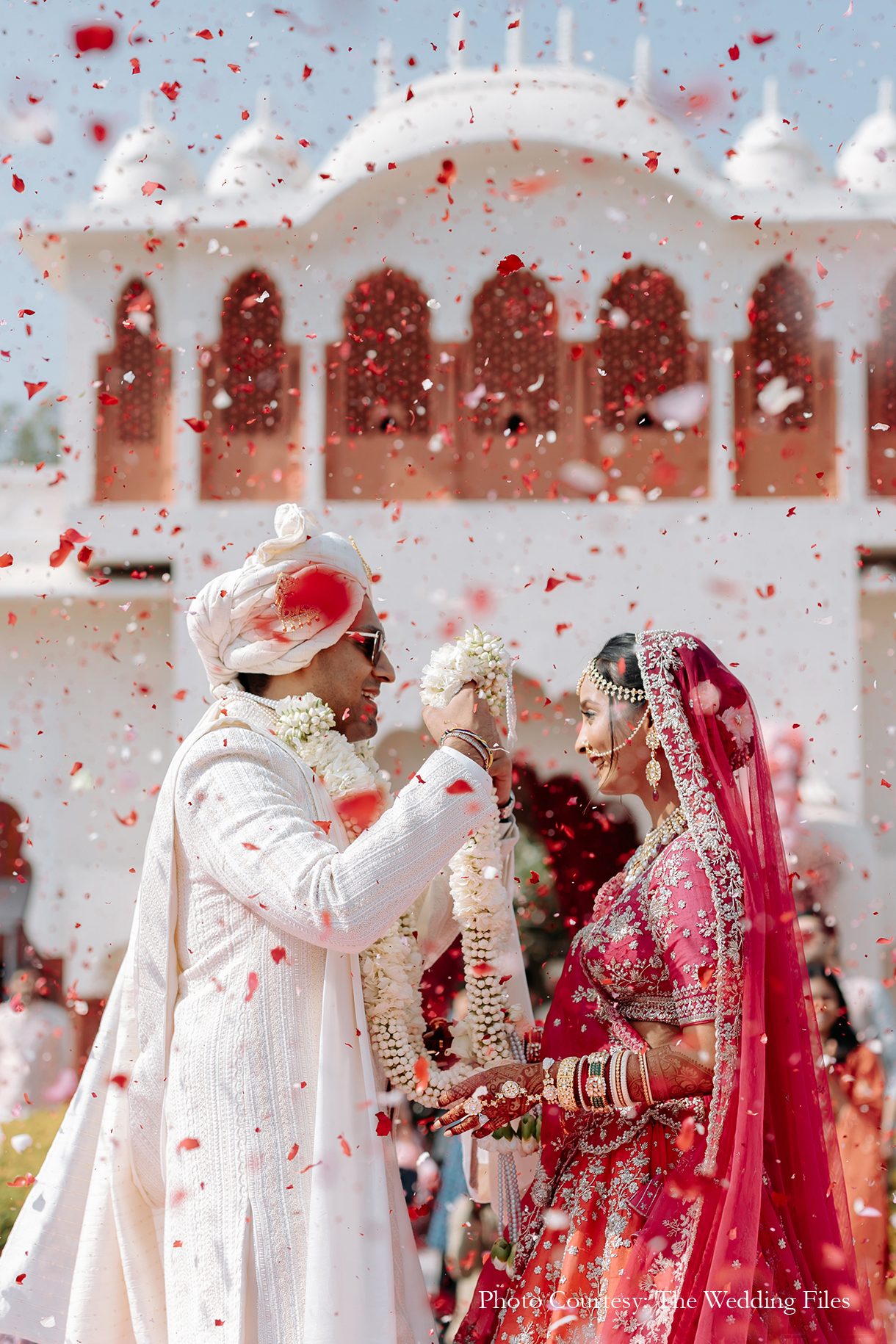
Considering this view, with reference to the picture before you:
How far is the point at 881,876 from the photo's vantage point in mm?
9180

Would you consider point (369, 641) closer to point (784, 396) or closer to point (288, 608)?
point (288, 608)

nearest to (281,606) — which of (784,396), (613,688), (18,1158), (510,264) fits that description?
(613,688)

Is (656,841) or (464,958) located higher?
(656,841)

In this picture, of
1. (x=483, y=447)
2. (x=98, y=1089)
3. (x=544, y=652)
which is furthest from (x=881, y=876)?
(x=98, y=1089)

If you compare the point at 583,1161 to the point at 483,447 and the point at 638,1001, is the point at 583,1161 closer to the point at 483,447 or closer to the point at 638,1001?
the point at 638,1001

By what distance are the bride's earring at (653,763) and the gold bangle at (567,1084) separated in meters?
0.62

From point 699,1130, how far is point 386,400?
7621 mm

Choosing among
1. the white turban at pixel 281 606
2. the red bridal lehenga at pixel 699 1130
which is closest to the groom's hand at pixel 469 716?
the white turban at pixel 281 606

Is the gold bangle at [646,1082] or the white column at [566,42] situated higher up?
the white column at [566,42]

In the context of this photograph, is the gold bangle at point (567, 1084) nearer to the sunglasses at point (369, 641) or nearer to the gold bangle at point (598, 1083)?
the gold bangle at point (598, 1083)

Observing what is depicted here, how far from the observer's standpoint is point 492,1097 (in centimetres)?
259

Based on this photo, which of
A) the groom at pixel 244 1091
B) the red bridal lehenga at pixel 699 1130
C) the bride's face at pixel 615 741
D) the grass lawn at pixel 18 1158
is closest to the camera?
the groom at pixel 244 1091

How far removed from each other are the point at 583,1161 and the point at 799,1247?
0.45m

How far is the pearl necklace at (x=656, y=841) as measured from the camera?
2.79m
